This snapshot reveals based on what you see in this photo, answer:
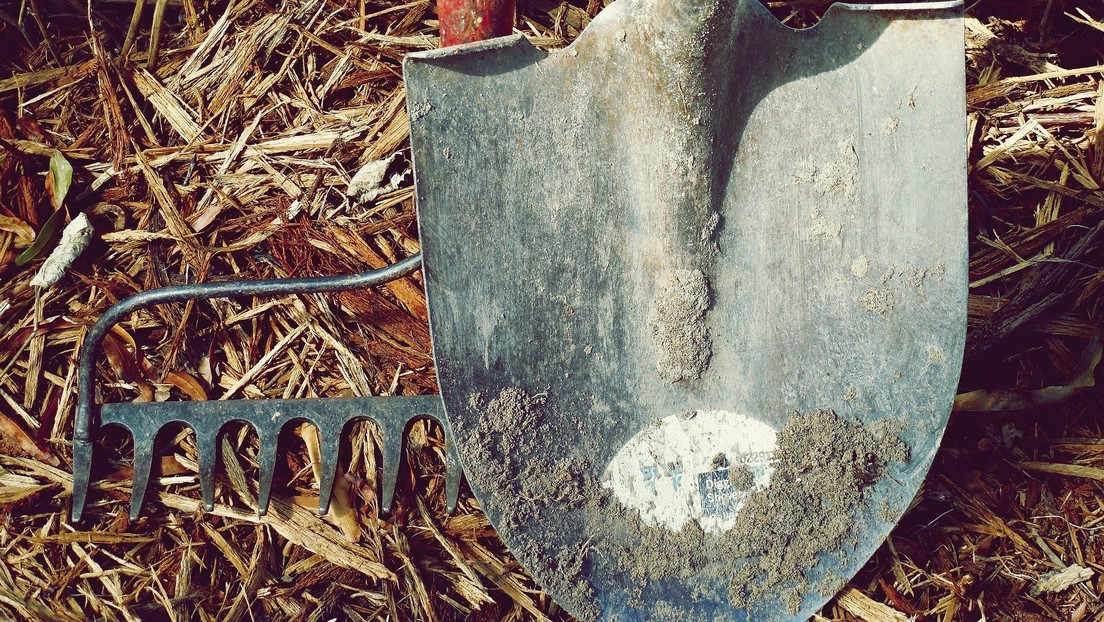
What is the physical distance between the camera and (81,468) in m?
1.29

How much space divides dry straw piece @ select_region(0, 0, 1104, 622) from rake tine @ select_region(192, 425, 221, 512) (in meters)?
0.07

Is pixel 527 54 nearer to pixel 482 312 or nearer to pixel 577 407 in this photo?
pixel 482 312

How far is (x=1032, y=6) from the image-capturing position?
1.44m

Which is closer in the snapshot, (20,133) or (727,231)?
(727,231)

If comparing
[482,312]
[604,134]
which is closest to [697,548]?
[482,312]

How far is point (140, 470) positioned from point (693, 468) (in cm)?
93

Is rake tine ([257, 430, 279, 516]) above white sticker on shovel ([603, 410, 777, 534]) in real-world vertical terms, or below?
below

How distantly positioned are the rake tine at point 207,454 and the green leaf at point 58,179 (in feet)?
1.72

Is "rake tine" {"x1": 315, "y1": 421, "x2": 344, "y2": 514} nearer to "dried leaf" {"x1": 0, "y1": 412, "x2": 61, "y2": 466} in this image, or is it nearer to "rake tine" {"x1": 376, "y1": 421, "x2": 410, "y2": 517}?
"rake tine" {"x1": 376, "y1": 421, "x2": 410, "y2": 517}

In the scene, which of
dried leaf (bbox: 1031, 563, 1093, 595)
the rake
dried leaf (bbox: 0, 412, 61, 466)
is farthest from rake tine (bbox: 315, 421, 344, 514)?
dried leaf (bbox: 1031, 563, 1093, 595)

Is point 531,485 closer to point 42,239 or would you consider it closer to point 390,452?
point 390,452

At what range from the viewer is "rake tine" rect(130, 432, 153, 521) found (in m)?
1.27

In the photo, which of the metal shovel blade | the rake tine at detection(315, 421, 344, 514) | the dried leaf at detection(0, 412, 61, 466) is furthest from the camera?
the dried leaf at detection(0, 412, 61, 466)

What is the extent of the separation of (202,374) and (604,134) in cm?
87
